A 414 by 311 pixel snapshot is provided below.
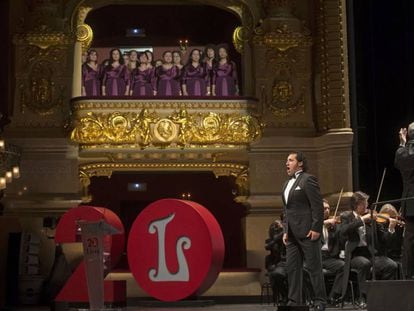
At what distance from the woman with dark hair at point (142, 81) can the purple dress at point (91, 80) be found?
2.25ft

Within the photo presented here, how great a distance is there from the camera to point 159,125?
1588 centimetres

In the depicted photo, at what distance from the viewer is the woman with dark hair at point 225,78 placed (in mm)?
16531

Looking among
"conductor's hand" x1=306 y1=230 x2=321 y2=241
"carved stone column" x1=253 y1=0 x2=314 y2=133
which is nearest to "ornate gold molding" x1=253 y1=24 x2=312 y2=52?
"carved stone column" x1=253 y1=0 x2=314 y2=133

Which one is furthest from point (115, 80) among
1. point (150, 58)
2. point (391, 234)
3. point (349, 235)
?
point (391, 234)

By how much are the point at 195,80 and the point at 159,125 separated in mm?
1304

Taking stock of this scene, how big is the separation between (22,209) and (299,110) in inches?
228

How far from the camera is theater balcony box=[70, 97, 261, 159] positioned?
15867mm

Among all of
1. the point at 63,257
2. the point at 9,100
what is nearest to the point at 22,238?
the point at 63,257

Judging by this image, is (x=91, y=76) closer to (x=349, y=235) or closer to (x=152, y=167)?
(x=152, y=167)

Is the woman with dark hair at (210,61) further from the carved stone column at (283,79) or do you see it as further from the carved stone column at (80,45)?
the carved stone column at (80,45)

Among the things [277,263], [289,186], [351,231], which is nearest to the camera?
[289,186]

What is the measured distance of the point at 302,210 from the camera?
31.0ft

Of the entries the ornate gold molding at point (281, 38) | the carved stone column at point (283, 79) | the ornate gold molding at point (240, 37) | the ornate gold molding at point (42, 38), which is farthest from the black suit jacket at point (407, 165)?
the ornate gold molding at point (42, 38)

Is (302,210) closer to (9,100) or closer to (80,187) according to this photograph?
(80,187)
